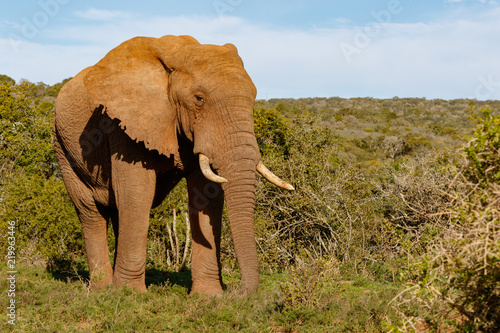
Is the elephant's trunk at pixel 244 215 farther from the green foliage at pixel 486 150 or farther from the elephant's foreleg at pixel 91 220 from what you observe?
the elephant's foreleg at pixel 91 220

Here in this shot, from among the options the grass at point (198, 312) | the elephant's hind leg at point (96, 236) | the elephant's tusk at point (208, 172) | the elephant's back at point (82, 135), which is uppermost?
the elephant's back at point (82, 135)

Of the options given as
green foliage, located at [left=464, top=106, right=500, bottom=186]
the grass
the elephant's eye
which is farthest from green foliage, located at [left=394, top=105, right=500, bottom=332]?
the elephant's eye

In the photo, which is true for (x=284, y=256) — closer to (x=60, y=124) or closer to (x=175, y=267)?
(x=175, y=267)

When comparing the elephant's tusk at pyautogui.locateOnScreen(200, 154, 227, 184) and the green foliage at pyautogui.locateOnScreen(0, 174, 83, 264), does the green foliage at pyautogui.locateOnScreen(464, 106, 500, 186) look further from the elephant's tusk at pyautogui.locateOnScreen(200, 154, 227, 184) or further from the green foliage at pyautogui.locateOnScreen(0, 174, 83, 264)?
the green foliage at pyautogui.locateOnScreen(0, 174, 83, 264)

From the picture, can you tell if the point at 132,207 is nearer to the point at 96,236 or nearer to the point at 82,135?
the point at 82,135

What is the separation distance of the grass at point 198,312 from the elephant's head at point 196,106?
0.43 meters

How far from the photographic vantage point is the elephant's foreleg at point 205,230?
22.9 feet

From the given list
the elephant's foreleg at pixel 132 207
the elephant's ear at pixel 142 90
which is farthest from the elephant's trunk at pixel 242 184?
the elephant's foreleg at pixel 132 207

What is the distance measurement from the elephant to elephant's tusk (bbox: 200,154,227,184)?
1 cm

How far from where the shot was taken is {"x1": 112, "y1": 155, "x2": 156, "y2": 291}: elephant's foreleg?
6488 millimetres

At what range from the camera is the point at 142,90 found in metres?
6.48

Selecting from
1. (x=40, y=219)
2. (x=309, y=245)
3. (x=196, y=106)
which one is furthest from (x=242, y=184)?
(x=40, y=219)

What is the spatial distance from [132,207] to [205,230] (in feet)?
3.65

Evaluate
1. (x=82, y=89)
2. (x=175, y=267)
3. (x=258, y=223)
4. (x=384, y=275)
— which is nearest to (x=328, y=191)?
(x=258, y=223)
